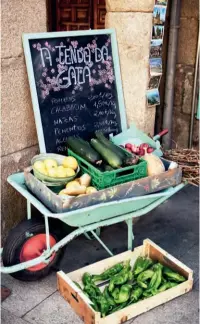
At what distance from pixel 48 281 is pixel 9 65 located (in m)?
1.86

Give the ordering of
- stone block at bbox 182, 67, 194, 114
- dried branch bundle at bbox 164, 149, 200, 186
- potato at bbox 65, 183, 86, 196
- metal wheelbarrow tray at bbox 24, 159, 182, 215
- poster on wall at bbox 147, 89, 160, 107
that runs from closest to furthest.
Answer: metal wheelbarrow tray at bbox 24, 159, 182, 215, potato at bbox 65, 183, 86, 196, dried branch bundle at bbox 164, 149, 200, 186, poster on wall at bbox 147, 89, 160, 107, stone block at bbox 182, 67, 194, 114

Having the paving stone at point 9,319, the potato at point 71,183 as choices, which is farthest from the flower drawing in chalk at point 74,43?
the paving stone at point 9,319

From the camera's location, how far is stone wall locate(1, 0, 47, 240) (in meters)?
3.68

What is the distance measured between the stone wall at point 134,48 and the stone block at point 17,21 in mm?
821

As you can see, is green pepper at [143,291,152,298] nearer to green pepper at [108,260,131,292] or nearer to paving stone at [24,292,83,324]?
green pepper at [108,260,131,292]

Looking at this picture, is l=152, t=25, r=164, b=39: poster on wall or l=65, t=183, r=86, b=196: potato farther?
l=152, t=25, r=164, b=39: poster on wall

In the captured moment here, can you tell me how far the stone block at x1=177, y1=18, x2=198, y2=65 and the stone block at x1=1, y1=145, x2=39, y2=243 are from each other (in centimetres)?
272

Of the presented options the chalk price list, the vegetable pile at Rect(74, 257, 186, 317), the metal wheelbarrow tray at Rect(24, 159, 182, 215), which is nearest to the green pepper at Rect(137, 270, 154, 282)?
the vegetable pile at Rect(74, 257, 186, 317)

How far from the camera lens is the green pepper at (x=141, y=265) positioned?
369 cm

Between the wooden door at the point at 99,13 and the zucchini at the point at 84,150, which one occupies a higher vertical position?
the wooden door at the point at 99,13

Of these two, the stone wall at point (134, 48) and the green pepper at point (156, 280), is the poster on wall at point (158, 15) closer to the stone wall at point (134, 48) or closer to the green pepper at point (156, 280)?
the stone wall at point (134, 48)

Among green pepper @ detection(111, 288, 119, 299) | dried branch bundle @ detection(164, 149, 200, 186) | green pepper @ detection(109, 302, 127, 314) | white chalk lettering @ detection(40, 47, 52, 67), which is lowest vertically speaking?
green pepper @ detection(109, 302, 127, 314)

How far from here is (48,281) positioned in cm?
381

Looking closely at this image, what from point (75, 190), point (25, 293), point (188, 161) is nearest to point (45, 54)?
point (75, 190)
